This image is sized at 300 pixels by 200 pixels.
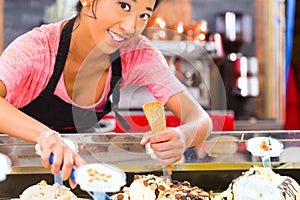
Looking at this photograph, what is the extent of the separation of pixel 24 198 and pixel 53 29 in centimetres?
63

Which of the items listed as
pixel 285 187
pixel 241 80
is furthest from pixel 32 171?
pixel 241 80

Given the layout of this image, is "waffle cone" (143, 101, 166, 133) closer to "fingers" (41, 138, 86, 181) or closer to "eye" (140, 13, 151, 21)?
"fingers" (41, 138, 86, 181)

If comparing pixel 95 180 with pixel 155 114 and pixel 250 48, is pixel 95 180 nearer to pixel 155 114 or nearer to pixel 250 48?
pixel 155 114

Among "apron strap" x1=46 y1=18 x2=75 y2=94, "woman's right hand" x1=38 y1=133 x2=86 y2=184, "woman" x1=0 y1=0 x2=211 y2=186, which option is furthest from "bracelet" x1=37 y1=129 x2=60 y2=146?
"apron strap" x1=46 y1=18 x2=75 y2=94

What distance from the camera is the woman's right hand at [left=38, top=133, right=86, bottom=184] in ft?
3.54

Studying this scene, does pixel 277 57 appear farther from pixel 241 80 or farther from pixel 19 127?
pixel 19 127

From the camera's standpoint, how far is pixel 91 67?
1.75 metres

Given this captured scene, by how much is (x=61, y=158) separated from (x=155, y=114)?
0.25 meters

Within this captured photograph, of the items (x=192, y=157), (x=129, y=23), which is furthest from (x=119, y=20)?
(x=192, y=157)

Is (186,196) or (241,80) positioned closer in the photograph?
(186,196)

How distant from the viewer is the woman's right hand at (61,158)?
3.54 ft

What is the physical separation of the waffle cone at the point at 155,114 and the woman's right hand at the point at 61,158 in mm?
206

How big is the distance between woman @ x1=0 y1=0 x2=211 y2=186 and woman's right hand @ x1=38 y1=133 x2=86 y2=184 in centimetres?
41

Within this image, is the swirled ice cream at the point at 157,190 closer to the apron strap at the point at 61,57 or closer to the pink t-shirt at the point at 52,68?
the pink t-shirt at the point at 52,68
